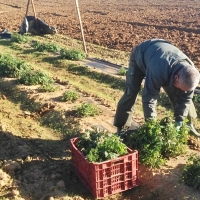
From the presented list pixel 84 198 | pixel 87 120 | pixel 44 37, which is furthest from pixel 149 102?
pixel 44 37

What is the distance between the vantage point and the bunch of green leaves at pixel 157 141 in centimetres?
527

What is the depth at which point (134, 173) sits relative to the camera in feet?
16.4

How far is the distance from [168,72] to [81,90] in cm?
426

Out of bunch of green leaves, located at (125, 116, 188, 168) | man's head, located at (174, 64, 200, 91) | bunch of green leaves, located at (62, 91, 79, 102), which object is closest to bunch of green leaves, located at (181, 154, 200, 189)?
bunch of green leaves, located at (125, 116, 188, 168)

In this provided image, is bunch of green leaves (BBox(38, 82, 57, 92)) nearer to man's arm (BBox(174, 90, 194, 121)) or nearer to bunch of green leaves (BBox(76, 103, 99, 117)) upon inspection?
bunch of green leaves (BBox(76, 103, 99, 117))

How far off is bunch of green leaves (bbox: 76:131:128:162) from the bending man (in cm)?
67

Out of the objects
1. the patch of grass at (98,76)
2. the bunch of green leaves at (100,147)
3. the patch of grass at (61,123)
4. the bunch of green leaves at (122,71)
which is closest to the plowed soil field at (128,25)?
the bunch of green leaves at (122,71)

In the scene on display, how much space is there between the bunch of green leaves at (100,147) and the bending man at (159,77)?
2.21 feet

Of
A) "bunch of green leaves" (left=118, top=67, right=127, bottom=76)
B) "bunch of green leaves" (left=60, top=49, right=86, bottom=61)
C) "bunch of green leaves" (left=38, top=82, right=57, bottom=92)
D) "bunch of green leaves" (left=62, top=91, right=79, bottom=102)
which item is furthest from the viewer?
"bunch of green leaves" (left=60, top=49, right=86, bottom=61)

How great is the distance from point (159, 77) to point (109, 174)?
1.37 meters

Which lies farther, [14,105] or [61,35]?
[61,35]

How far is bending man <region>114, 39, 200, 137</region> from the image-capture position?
191 inches

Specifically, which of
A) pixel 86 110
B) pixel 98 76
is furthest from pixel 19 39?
pixel 86 110

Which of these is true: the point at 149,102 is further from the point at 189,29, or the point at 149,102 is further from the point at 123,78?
the point at 189,29
